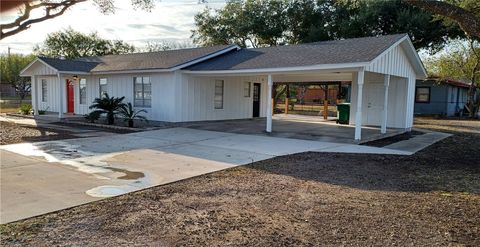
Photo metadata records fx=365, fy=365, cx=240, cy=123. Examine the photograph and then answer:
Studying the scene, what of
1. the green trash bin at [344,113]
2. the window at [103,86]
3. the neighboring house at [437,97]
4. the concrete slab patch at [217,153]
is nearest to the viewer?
the concrete slab patch at [217,153]

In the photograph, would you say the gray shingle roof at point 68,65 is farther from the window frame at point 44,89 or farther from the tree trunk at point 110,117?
the tree trunk at point 110,117

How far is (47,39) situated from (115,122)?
27017 mm

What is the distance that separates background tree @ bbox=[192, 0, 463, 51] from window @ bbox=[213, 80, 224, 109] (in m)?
10.3

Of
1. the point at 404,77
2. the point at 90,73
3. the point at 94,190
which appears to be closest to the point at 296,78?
the point at 404,77

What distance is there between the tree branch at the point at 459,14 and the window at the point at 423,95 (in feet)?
81.3

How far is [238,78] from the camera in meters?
18.6

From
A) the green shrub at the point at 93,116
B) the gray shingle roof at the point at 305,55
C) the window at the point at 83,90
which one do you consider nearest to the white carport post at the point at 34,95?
the window at the point at 83,90

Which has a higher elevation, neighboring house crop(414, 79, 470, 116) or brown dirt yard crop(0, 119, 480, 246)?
neighboring house crop(414, 79, 470, 116)

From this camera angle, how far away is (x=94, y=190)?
584cm

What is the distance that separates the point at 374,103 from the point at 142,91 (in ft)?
34.8

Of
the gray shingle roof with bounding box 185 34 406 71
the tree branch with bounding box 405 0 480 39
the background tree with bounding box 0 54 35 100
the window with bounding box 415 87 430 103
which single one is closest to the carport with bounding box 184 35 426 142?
the gray shingle roof with bounding box 185 34 406 71

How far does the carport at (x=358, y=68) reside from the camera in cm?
1160

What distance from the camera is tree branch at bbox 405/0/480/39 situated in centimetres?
593

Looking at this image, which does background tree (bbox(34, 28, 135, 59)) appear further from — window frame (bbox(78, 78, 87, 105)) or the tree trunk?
the tree trunk
